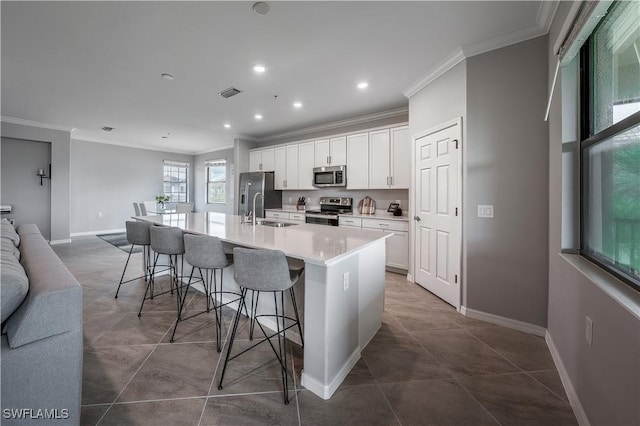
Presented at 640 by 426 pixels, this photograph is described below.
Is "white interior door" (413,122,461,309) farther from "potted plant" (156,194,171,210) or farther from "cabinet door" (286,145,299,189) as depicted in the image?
"potted plant" (156,194,171,210)

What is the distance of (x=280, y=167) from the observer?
6.03 metres

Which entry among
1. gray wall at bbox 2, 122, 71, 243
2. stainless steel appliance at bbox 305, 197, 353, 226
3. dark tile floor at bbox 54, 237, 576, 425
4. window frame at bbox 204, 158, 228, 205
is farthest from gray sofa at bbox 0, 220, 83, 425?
window frame at bbox 204, 158, 228, 205

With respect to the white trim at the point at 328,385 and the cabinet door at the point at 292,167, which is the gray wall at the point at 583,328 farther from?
the cabinet door at the point at 292,167

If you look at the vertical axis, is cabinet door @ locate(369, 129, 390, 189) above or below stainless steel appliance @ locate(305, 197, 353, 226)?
above

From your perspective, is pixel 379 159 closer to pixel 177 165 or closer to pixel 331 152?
pixel 331 152

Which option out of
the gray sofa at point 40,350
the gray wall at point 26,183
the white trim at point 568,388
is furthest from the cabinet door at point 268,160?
the white trim at point 568,388

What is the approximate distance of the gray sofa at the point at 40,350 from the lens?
1088 millimetres

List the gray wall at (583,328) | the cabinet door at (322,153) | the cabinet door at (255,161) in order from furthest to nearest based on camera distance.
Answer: the cabinet door at (255,161) → the cabinet door at (322,153) → the gray wall at (583,328)

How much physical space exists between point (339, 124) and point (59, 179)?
629cm

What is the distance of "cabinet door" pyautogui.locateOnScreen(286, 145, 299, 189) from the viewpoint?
18.8 ft

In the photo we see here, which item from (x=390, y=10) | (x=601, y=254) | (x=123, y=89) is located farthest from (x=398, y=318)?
(x=123, y=89)

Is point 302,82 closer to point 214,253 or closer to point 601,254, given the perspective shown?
point 214,253

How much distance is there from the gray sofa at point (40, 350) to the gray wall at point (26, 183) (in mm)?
6528

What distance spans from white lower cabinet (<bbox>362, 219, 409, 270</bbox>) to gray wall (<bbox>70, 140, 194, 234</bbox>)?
728cm
